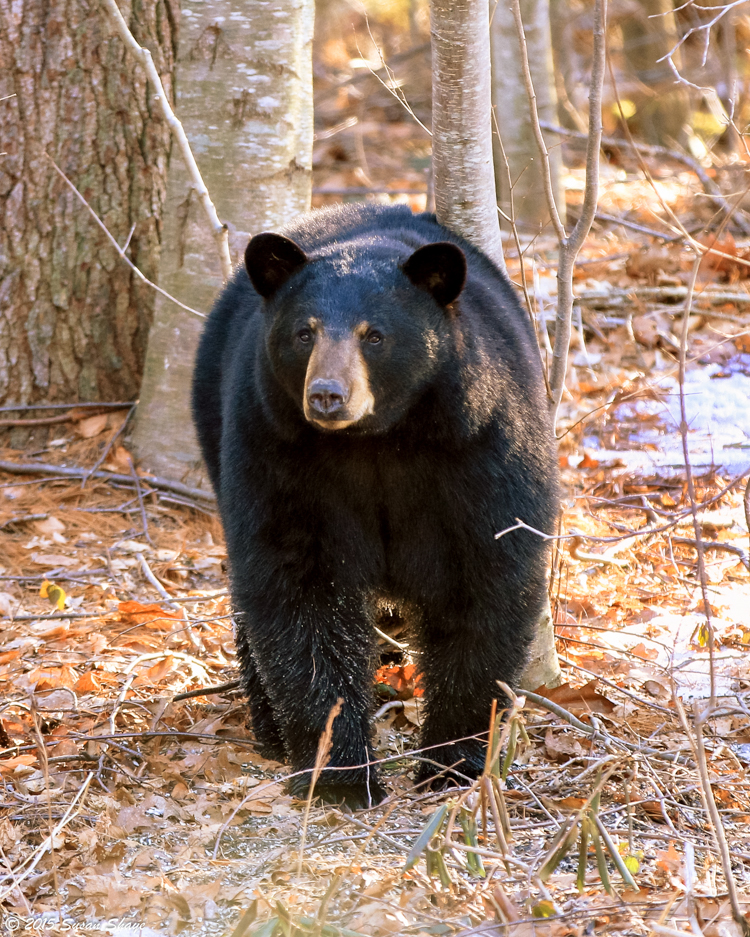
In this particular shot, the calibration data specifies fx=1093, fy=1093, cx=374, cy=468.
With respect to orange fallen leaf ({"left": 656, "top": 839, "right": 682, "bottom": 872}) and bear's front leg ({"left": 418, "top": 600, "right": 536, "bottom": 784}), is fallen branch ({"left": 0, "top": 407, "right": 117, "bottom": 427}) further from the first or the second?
orange fallen leaf ({"left": 656, "top": 839, "right": 682, "bottom": 872})

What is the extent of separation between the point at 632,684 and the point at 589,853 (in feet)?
4.08

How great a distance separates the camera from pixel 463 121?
12.1 ft

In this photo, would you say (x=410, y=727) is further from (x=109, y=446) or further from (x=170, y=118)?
(x=109, y=446)

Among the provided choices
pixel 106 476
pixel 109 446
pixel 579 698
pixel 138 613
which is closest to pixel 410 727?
pixel 579 698

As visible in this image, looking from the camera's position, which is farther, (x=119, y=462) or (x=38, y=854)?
(x=119, y=462)

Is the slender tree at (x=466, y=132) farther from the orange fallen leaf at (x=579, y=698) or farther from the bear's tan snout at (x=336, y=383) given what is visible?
the bear's tan snout at (x=336, y=383)

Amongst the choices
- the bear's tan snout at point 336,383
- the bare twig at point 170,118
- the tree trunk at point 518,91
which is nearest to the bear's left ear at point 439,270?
the bear's tan snout at point 336,383

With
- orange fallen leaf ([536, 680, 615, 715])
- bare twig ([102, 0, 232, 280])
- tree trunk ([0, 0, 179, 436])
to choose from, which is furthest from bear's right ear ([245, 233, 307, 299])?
tree trunk ([0, 0, 179, 436])

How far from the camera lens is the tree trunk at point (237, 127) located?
493cm

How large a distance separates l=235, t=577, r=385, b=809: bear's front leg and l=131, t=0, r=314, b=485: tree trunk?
7.33 feet

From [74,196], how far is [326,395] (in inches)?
145

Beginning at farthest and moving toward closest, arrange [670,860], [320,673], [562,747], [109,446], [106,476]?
[109,446] → [106,476] → [562,747] → [320,673] → [670,860]

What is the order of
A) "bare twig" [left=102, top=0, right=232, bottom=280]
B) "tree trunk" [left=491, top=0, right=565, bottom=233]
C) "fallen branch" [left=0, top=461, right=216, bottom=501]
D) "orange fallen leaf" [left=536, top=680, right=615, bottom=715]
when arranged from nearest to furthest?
1. "bare twig" [left=102, top=0, right=232, bottom=280]
2. "orange fallen leaf" [left=536, top=680, right=615, bottom=715]
3. "fallen branch" [left=0, top=461, right=216, bottom=501]
4. "tree trunk" [left=491, top=0, right=565, bottom=233]

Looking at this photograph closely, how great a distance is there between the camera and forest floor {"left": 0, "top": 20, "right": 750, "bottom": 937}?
256 centimetres
